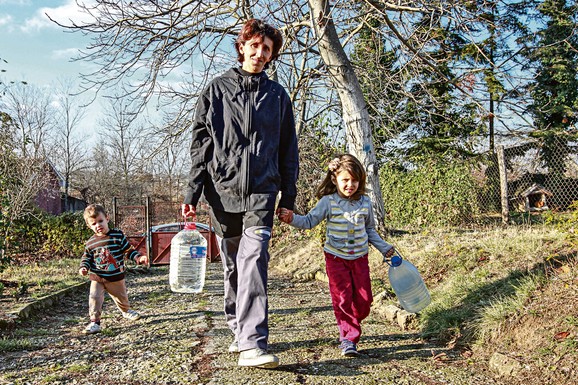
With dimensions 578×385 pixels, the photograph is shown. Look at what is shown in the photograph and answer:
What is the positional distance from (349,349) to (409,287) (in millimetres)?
958

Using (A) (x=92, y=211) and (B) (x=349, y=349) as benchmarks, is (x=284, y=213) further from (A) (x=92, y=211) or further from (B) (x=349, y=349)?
(A) (x=92, y=211)

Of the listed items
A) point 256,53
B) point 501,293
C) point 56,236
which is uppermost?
point 256,53

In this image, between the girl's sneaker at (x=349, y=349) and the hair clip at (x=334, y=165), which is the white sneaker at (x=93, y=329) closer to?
the girl's sneaker at (x=349, y=349)

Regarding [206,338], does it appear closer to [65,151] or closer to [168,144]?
[168,144]

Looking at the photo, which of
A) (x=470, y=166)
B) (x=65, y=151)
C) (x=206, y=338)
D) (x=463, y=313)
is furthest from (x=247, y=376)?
(x=65, y=151)

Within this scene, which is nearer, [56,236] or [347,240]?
[347,240]

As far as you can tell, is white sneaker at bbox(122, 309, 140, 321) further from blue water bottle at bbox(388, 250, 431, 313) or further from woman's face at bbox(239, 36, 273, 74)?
woman's face at bbox(239, 36, 273, 74)

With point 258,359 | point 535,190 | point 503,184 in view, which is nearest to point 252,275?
point 258,359

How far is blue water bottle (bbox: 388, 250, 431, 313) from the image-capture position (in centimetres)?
374

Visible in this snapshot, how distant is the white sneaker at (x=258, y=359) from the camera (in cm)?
268

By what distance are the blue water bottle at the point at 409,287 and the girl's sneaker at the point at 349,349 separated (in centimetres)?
74

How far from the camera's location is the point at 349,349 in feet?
10.3

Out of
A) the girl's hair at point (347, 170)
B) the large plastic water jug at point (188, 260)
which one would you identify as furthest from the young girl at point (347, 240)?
the large plastic water jug at point (188, 260)

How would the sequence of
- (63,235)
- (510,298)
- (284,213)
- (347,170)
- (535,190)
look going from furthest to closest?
(63,235) < (535,190) < (347,170) < (510,298) < (284,213)
